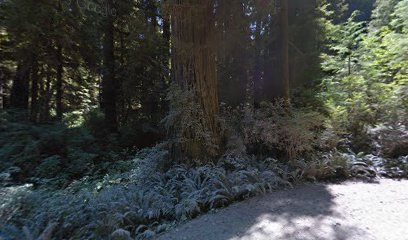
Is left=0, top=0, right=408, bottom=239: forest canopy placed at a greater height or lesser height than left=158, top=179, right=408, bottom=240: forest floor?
greater

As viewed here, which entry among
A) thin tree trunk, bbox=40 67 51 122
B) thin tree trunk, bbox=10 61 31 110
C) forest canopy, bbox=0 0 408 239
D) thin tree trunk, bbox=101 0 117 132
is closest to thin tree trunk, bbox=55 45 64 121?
forest canopy, bbox=0 0 408 239

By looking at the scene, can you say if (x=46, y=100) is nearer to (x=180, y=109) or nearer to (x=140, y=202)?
(x=180, y=109)

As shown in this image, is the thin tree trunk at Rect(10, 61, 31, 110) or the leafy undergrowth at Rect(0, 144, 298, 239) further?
the thin tree trunk at Rect(10, 61, 31, 110)

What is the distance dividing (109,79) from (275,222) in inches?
364

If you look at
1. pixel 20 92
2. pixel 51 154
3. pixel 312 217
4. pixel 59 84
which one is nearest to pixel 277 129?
pixel 312 217

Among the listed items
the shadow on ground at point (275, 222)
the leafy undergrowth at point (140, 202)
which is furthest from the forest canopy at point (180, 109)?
the shadow on ground at point (275, 222)

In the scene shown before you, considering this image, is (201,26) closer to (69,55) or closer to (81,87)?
(69,55)

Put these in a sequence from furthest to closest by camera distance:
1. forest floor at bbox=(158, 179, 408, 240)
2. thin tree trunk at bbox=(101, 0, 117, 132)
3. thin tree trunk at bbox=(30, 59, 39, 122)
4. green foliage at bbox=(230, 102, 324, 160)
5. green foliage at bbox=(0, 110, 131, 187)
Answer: thin tree trunk at bbox=(101, 0, 117, 132), thin tree trunk at bbox=(30, 59, 39, 122), green foliage at bbox=(0, 110, 131, 187), green foliage at bbox=(230, 102, 324, 160), forest floor at bbox=(158, 179, 408, 240)

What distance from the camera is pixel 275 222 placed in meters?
3.88

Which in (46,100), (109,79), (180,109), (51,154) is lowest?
(51,154)

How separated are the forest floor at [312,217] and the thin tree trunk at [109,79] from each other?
8.02m

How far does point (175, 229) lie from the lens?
4086mm

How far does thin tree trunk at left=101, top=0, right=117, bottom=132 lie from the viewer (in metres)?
11.3

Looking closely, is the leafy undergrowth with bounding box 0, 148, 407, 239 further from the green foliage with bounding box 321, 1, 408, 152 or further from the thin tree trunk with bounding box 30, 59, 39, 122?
the thin tree trunk with bounding box 30, 59, 39, 122
